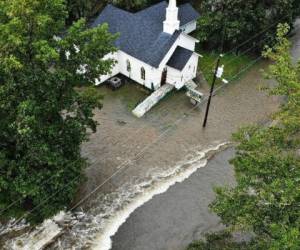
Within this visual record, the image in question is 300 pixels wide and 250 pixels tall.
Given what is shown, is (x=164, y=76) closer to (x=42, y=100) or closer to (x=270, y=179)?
(x=42, y=100)

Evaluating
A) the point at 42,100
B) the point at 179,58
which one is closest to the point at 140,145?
the point at 179,58

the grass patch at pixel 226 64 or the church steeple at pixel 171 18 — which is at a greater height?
the church steeple at pixel 171 18

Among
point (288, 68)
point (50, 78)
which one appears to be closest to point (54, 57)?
point (50, 78)

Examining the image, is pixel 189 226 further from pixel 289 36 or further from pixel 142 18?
pixel 289 36

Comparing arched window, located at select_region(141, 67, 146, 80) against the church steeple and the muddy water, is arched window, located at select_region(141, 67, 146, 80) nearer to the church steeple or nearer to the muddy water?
the muddy water

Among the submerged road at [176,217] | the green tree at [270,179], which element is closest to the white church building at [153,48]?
the submerged road at [176,217]

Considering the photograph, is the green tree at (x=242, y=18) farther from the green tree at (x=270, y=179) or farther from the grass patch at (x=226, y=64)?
the green tree at (x=270, y=179)
